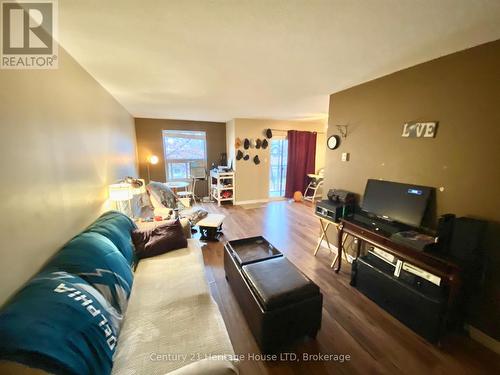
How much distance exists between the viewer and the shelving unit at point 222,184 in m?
5.35

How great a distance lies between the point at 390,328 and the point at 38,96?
3.17 meters

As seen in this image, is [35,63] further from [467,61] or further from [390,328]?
[390,328]

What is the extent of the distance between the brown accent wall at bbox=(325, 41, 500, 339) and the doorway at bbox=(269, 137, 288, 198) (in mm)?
3412

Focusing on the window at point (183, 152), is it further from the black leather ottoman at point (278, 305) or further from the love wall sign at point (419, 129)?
the love wall sign at point (419, 129)

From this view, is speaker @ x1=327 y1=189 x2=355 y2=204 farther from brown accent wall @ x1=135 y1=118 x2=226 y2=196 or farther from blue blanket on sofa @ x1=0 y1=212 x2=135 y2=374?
brown accent wall @ x1=135 y1=118 x2=226 y2=196

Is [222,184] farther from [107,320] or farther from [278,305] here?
[107,320]

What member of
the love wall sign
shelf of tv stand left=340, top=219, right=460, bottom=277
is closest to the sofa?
shelf of tv stand left=340, top=219, right=460, bottom=277

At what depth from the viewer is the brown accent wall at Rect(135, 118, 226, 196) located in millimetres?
5391

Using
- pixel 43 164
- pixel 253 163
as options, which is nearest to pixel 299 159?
pixel 253 163

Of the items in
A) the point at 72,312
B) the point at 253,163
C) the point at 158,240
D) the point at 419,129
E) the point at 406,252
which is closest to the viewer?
the point at 72,312

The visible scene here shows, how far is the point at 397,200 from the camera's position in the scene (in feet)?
6.93

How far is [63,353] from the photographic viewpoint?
77cm

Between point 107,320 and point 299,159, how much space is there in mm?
5554

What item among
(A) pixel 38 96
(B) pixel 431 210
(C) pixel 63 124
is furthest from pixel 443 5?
(C) pixel 63 124
